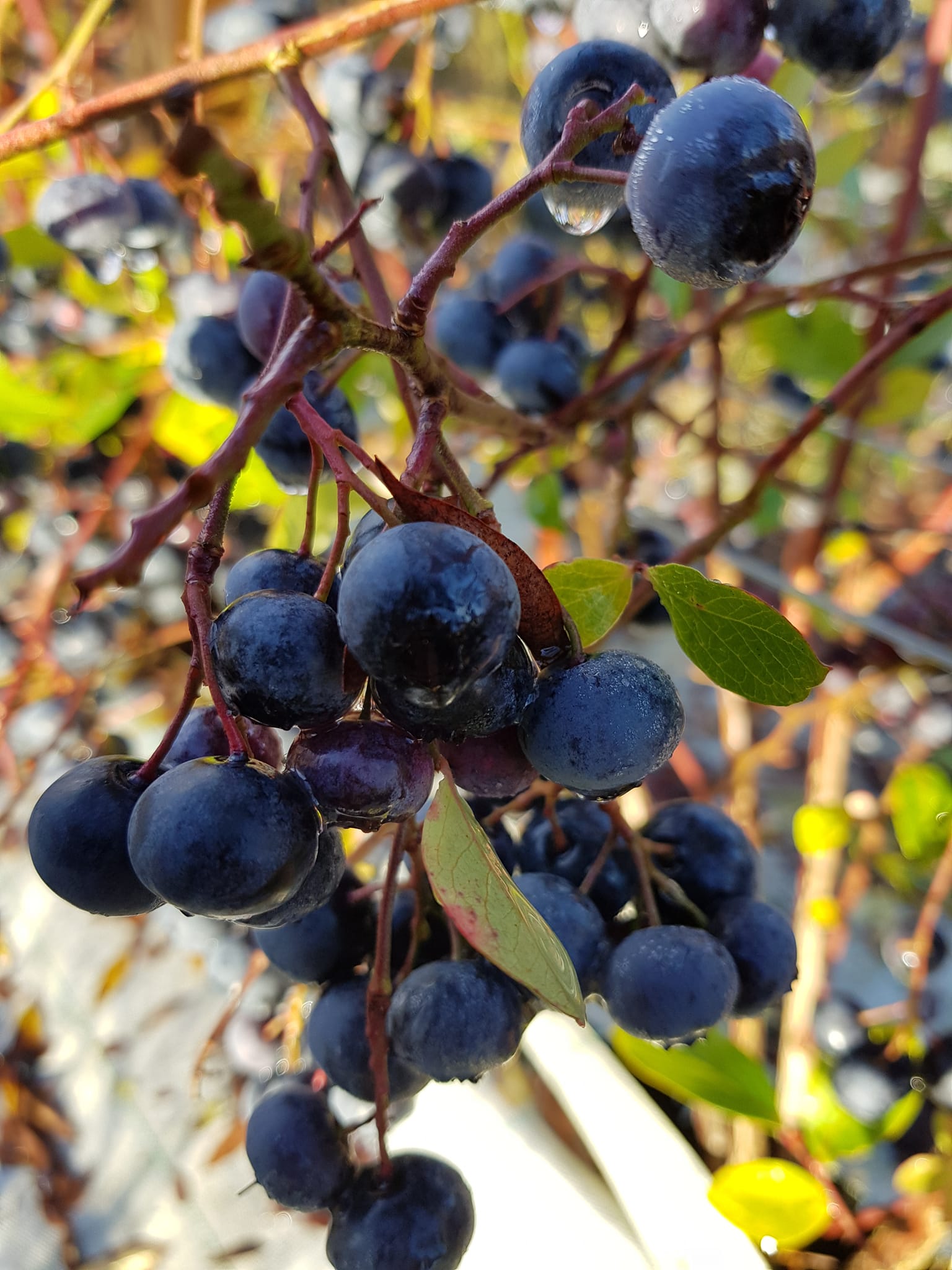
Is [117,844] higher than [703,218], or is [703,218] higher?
[703,218]

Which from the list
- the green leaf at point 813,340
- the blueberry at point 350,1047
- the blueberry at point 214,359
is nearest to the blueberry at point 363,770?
the blueberry at point 350,1047

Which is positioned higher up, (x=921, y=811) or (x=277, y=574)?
(x=277, y=574)

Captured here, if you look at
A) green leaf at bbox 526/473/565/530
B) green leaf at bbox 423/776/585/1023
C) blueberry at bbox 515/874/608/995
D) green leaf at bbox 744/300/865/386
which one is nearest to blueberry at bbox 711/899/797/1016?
blueberry at bbox 515/874/608/995

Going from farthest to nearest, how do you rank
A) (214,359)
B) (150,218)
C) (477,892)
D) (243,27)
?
(243,27) → (150,218) → (214,359) → (477,892)

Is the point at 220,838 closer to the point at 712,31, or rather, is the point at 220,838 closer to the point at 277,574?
the point at 277,574

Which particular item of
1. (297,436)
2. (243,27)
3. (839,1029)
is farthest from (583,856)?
(243,27)

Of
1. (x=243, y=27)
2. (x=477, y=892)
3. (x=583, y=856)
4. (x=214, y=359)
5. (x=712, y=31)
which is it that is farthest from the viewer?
(x=243, y=27)

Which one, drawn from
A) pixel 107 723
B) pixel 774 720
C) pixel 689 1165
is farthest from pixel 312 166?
pixel 774 720

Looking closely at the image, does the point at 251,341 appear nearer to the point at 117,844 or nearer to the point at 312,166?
the point at 312,166
